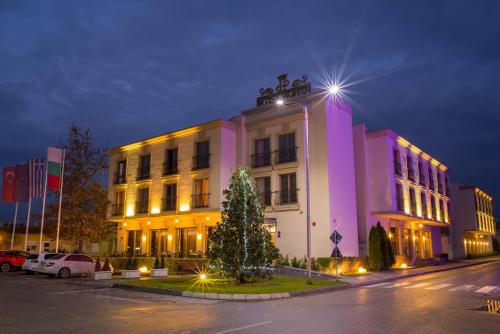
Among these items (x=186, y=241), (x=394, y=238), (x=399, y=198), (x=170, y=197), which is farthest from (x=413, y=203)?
(x=170, y=197)

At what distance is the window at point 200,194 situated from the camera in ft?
108

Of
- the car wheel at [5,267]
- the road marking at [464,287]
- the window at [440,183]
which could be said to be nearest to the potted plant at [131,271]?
the car wheel at [5,267]

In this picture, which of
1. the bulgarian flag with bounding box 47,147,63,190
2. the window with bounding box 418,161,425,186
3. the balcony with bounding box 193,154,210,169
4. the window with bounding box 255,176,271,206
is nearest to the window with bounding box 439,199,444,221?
the window with bounding box 418,161,425,186

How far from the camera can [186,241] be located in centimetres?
3450

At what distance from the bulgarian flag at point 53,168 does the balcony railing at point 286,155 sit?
15.9 meters

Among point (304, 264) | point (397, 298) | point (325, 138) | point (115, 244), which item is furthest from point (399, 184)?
point (115, 244)

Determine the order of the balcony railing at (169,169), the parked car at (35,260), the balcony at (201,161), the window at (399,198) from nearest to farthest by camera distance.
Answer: the parked car at (35,260) → the balcony at (201,161) → the window at (399,198) → the balcony railing at (169,169)

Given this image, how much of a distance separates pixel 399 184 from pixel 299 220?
11.5 meters

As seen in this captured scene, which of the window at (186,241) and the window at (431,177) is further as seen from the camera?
the window at (431,177)

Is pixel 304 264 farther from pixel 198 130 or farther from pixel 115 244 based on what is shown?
pixel 115 244

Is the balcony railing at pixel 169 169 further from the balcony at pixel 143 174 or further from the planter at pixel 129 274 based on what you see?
the planter at pixel 129 274

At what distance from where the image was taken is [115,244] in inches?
1592

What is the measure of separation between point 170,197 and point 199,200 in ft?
11.9

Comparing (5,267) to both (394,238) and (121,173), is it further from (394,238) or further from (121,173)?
(394,238)
